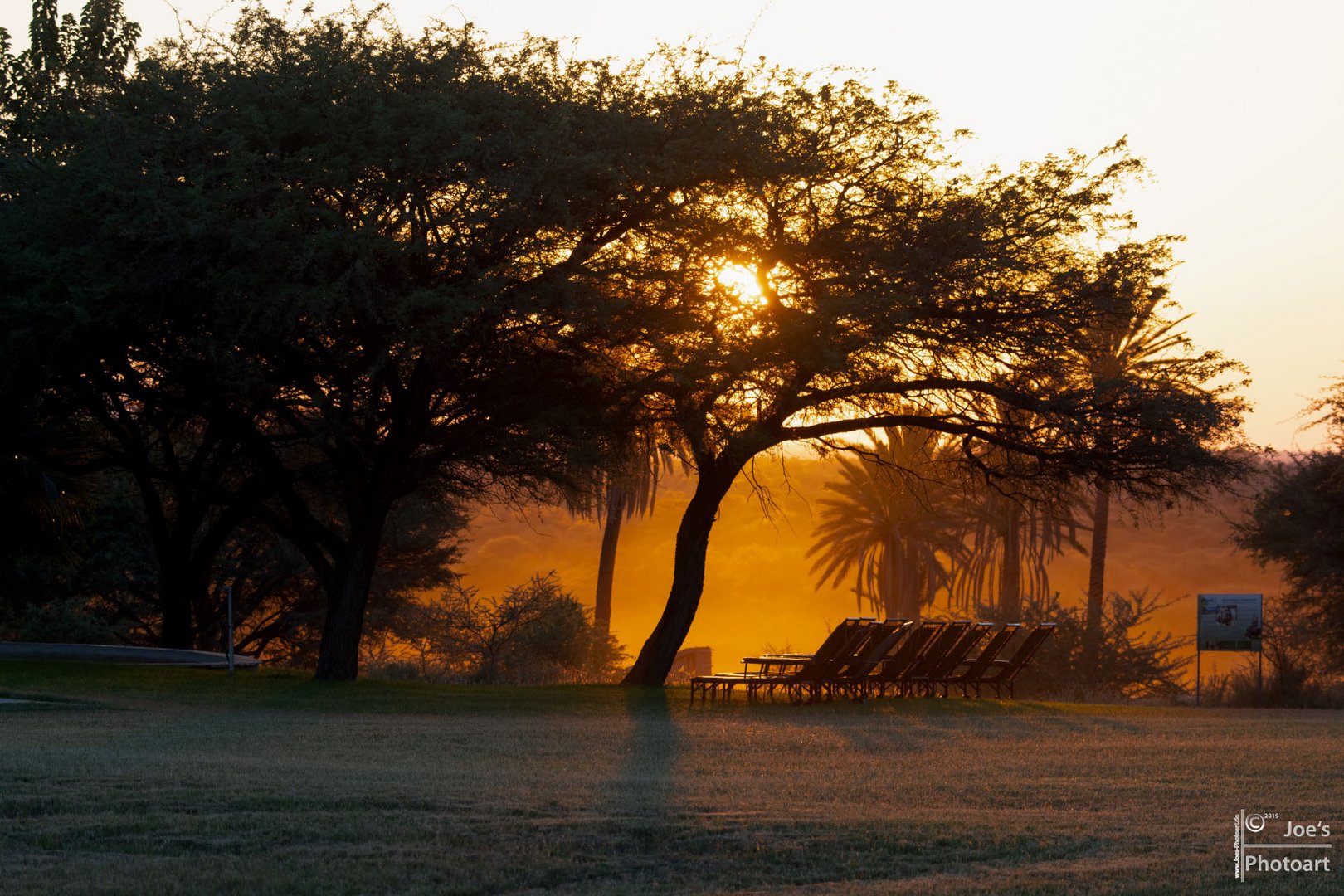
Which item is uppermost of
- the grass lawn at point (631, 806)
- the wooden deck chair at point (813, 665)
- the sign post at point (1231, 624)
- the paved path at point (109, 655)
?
the sign post at point (1231, 624)

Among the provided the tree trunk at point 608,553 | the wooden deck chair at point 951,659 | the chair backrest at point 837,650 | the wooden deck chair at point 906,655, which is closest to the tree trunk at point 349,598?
the chair backrest at point 837,650

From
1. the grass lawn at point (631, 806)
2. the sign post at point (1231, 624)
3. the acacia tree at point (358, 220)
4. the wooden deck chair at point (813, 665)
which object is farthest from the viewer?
the sign post at point (1231, 624)

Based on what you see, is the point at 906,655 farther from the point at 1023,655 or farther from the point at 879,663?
the point at 1023,655

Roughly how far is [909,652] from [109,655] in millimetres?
13720

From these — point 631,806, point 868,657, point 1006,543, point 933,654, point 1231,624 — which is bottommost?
point 631,806

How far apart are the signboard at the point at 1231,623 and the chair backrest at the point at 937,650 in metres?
5.39

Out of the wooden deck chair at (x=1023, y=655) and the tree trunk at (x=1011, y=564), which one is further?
the tree trunk at (x=1011, y=564)

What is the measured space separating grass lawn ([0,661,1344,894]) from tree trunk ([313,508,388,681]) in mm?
8506

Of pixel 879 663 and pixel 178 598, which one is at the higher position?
pixel 178 598

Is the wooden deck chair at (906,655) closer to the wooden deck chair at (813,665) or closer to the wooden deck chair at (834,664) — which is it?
the wooden deck chair at (834,664)

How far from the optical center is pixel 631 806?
8.98 m

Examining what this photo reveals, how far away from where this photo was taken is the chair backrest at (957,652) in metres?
23.6

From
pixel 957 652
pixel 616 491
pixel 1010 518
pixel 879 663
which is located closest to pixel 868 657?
pixel 879 663

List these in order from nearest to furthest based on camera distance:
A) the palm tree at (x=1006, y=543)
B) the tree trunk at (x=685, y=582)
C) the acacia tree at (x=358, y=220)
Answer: the acacia tree at (x=358, y=220)
the tree trunk at (x=685, y=582)
the palm tree at (x=1006, y=543)
